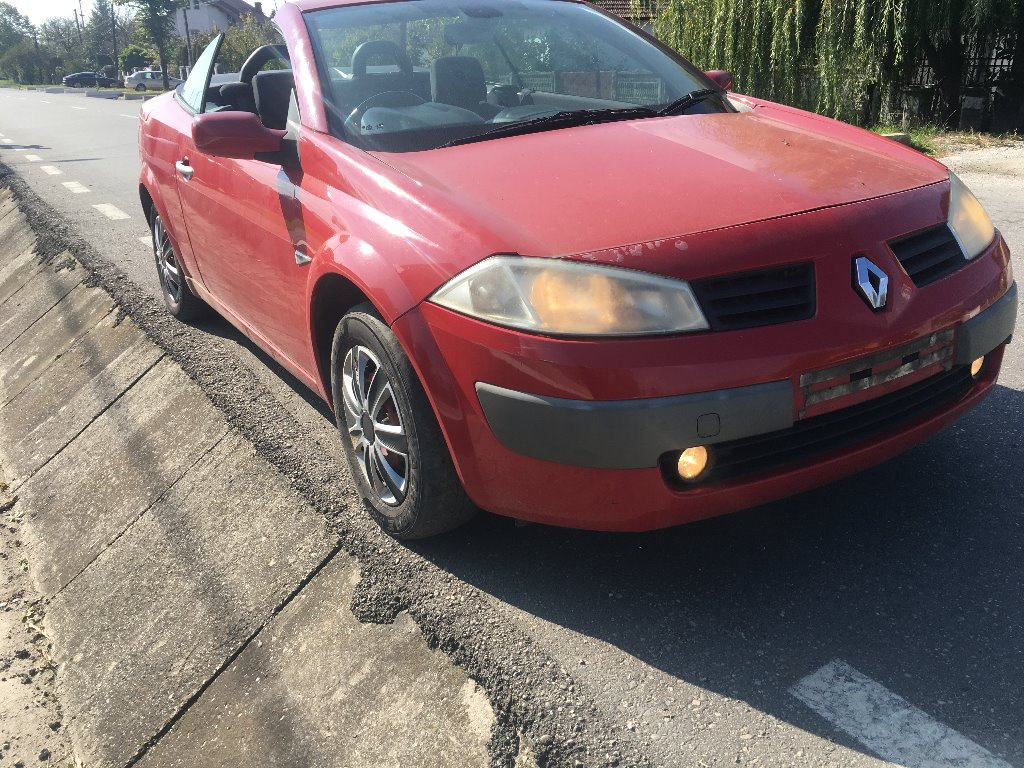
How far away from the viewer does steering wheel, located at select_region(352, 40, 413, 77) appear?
3.40m

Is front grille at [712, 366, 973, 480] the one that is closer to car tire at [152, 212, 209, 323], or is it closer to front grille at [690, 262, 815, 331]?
front grille at [690, 262, 815, 331]

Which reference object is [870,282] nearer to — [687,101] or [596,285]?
[596,285]

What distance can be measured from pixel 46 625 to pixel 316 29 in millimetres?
2545

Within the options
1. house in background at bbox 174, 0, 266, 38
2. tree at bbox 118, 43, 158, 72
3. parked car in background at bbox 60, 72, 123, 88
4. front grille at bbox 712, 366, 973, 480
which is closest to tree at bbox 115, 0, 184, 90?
parked car in background at bbox 60, 72, 123, 88

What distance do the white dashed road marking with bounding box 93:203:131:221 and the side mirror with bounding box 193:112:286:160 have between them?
6457 millimetres

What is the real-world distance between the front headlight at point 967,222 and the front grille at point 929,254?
0.15ft

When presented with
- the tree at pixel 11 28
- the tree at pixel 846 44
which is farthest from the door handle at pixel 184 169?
the tree at pixel 11 28

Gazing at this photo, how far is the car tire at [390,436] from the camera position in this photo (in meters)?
2.67

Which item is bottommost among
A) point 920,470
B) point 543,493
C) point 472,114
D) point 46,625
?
point 46,625

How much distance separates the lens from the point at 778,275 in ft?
7.64

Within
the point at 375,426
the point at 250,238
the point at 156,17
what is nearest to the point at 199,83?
the point at 250,238

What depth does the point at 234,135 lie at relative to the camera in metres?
3.25

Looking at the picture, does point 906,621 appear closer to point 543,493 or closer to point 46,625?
point 543,493

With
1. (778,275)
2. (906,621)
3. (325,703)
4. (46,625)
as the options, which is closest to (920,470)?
(906,621)
